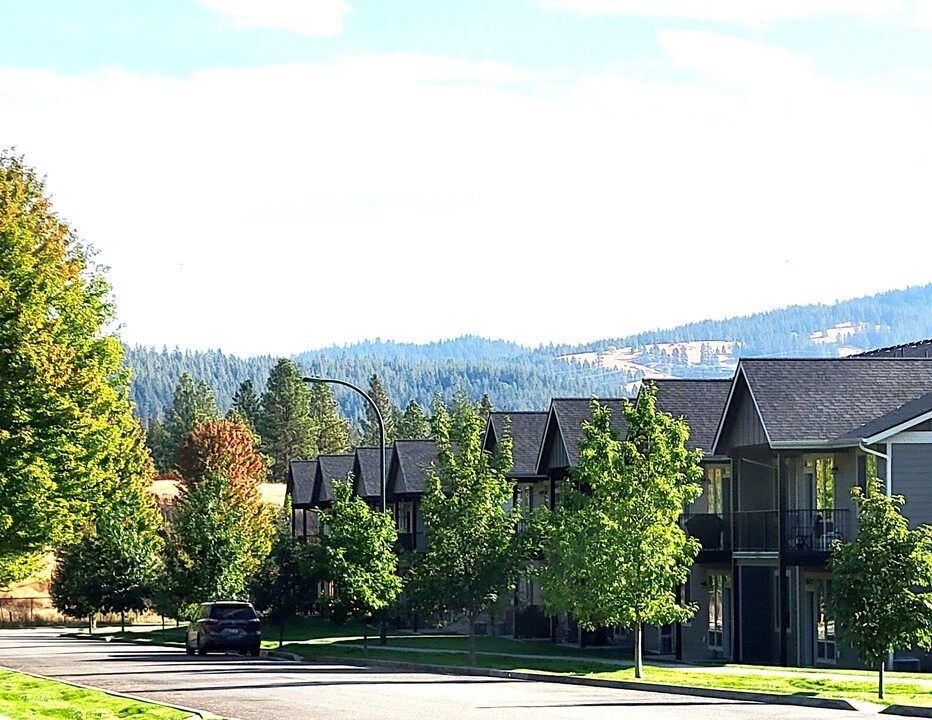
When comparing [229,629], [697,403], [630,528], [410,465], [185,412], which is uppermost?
[185,412]

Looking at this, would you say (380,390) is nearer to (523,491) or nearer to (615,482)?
(523,491)

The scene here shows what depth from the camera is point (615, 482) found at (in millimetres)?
37719

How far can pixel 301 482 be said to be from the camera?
97.8 metres

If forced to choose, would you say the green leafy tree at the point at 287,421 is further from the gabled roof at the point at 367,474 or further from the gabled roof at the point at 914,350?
the gabled roof at the point at 914,350

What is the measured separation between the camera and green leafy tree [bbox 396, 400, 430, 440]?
522ft

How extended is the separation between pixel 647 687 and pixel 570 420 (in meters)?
21.9

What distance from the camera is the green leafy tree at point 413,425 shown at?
15899 centimetres

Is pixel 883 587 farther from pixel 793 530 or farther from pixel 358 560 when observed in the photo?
pixel 358 560

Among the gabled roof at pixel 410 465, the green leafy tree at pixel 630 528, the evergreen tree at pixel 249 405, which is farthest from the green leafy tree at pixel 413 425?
the green leafy tree at pixel 630 528

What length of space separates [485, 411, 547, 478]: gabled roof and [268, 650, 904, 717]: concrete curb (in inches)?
617

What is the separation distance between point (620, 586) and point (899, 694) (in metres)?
8.29

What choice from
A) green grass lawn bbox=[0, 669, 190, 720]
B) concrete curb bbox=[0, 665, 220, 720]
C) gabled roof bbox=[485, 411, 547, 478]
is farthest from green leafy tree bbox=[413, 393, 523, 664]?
gabled roof bbox=[485, 411, 547, 478]

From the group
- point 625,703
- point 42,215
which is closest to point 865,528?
point 625,703

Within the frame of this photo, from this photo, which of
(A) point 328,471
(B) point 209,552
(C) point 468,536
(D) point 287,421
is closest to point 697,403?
(C) point 468,536
